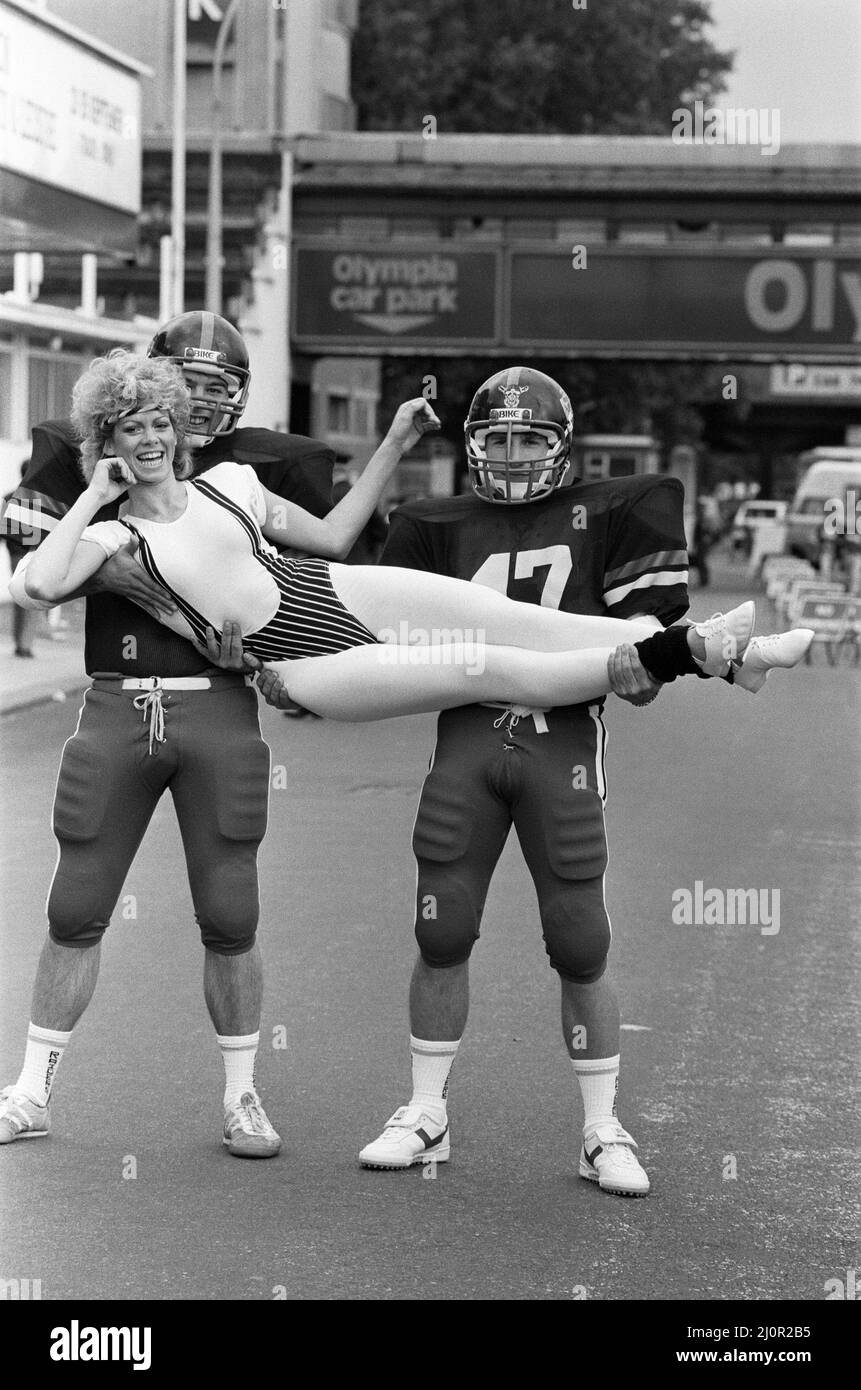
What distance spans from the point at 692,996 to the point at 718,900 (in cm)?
190

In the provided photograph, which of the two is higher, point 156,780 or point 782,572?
point 782,572

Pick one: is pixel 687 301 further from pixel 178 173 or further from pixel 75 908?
pixel 75 908

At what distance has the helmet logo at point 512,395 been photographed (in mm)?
5078

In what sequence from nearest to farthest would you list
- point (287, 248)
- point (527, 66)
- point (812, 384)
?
point (287, 248) < point (527, 66) < point (812, 384)

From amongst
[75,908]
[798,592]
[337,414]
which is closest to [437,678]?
[75,908]

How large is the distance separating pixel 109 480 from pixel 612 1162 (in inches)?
78.5

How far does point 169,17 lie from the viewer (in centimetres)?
5050

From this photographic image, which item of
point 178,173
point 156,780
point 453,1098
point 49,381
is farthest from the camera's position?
point 49,381

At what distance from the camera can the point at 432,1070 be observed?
525 cm

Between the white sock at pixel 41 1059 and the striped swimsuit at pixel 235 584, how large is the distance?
1077 mm

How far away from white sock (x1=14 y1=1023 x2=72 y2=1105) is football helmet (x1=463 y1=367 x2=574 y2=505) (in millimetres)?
1713

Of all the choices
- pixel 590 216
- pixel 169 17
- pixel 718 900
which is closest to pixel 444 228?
pixel 590 216

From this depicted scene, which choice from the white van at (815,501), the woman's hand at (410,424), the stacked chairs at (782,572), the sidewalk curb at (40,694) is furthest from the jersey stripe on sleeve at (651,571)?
the white van at (815,501)

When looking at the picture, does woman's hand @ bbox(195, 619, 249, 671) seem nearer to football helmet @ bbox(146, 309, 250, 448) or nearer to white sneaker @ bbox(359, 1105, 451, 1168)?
football helmet @ bbox(146, 309, 250, 448)
